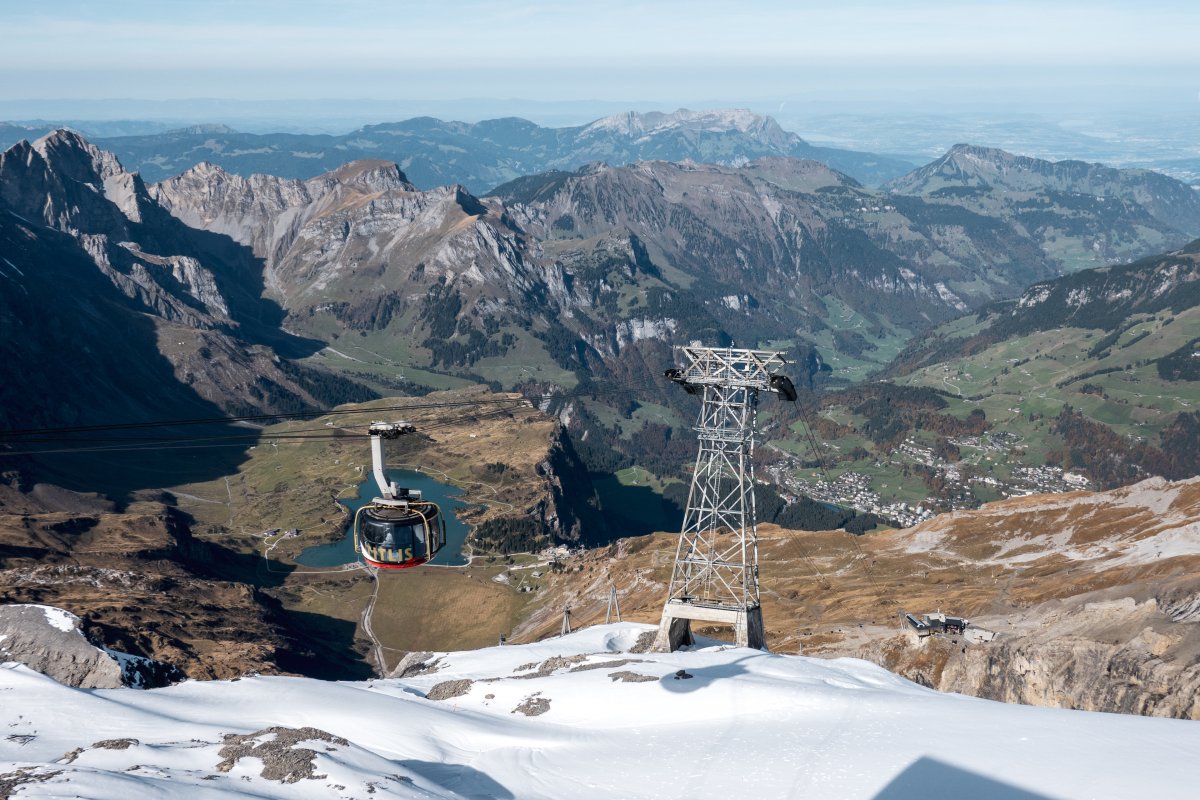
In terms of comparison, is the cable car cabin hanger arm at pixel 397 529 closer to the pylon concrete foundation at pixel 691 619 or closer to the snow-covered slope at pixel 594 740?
the snow-covered slope at pixel 594 740

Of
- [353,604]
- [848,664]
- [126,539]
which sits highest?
[848,664]

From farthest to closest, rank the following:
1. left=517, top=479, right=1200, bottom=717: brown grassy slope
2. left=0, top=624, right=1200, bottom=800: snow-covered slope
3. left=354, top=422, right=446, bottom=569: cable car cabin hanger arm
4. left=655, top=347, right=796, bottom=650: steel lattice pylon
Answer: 1. left=655, top=347, right=796, bottom=650: steel lattice pylon
2. left=517, top=479, right=1200, bottom=717: brown grassy slope
3. left=354, top=422, right=446, bottom=569: cable car cabin hanger arm
4. left=0, top=624, right=1200, bottom=800: snow-covered slope

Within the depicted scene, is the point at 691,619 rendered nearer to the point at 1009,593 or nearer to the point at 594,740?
the point at 594,740

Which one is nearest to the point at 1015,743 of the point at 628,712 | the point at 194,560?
the point at 628,712

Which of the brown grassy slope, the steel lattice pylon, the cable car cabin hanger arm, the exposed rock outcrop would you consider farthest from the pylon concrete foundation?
the exposed rock outcrop

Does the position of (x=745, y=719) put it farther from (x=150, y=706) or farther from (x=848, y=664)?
(x=150, y=706)

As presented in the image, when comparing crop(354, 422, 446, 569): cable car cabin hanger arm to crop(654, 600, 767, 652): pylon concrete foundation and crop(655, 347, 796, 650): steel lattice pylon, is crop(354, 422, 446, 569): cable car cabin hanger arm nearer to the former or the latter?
crop(655, 347, 796, 650): steel lattice pylon

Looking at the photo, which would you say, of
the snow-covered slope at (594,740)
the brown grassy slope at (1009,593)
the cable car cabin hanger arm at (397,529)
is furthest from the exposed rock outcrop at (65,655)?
the brown grassy slope at (1009,593)

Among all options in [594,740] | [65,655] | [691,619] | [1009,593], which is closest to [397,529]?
[594,740]

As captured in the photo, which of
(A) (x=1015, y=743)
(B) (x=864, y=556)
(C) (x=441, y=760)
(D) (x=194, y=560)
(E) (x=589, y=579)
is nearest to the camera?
(A) (x=1015, y=743)
